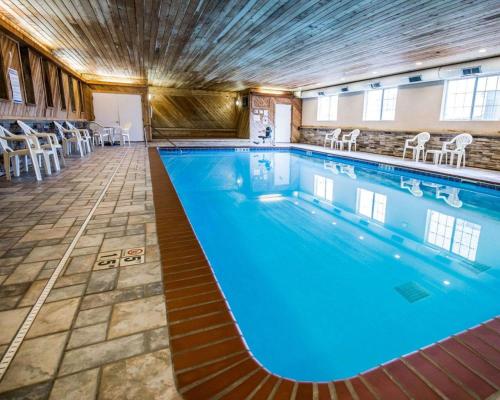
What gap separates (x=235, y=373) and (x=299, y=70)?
30.2ft

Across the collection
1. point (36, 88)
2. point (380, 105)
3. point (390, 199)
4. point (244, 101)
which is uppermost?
point (244, 101)

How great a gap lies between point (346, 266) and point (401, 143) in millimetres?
8129

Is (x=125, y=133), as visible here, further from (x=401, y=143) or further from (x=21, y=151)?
(x=401, y=143)

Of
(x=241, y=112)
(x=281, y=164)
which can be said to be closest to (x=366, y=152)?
(x=281, y=164)

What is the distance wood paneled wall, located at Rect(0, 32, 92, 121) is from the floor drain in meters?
6.45

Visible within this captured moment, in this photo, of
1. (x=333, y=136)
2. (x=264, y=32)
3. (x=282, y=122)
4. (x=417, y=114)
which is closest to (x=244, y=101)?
(x=282, y=122)

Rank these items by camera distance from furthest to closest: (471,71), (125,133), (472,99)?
(125,133)
(472,99)
(471,71)

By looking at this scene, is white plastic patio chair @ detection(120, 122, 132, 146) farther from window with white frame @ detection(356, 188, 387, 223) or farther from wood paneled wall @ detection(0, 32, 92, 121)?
window with white frame @ detection(356, 188, 387, 223)

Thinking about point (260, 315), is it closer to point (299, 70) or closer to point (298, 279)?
point (298, 279)

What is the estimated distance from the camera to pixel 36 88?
6961mm

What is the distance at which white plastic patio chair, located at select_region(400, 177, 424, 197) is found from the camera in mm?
5988

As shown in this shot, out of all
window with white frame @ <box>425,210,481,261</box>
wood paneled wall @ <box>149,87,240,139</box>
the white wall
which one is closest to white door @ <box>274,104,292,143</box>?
wood paneled wall @ <box>149,87,240,139</box>

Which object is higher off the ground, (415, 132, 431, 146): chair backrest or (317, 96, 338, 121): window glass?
(317, 96, 338, 121): window glass

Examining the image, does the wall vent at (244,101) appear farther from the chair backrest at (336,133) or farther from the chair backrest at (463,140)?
the chair backrest at (463,140)
